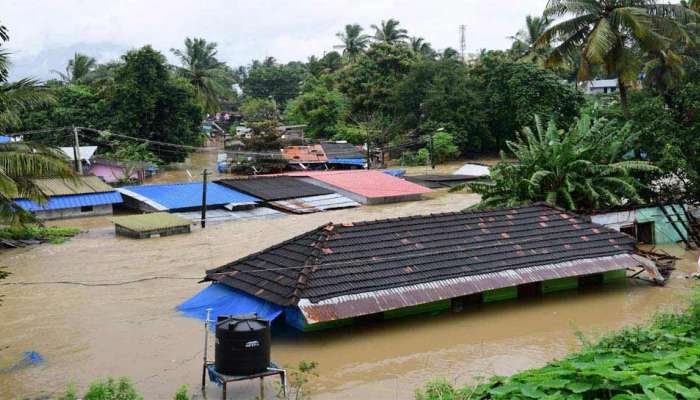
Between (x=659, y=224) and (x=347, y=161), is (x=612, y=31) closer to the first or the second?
(x=659, y=224)

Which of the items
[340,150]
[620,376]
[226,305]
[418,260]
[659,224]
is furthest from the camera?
[340,150]

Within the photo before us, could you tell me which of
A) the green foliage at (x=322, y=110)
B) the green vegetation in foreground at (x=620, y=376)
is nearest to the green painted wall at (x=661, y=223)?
the green vegetation in foreground at (x=620, y=376)

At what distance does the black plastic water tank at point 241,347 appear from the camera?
9.57 metres

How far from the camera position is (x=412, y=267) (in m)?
13.7

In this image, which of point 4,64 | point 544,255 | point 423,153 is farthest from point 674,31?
point 423,153

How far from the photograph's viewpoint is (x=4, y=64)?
1057cm

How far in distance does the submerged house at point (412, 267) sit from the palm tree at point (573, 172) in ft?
9.85

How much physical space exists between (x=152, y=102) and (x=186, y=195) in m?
11.6

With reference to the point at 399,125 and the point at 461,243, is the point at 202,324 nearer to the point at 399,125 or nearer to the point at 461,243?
the point at 461,243

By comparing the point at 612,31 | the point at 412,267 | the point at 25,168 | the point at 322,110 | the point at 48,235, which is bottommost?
the point at 48,235

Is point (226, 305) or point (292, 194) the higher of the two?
point (292, 194)

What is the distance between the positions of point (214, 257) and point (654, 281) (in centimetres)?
1231

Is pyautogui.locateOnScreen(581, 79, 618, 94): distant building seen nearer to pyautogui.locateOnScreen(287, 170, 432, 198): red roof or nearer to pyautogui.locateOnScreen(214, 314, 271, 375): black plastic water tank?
pyautogui.locateOnScreen(287, 170, 432, 198): red roof

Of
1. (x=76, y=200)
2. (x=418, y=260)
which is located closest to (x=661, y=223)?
(x=418, y=260)
